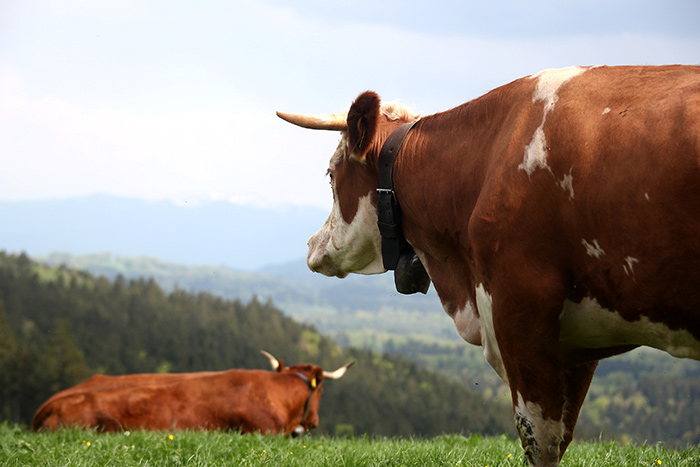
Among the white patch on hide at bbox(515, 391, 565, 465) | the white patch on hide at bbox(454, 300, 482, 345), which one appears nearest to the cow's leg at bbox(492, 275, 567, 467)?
the white patch on hide at bbox(515, 391, 565, 465)

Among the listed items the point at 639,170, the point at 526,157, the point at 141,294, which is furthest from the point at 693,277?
the point at 141,294

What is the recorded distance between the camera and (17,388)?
183 ft

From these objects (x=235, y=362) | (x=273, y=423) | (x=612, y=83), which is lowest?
(x=235, y=362)

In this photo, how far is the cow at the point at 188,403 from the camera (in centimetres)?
1072

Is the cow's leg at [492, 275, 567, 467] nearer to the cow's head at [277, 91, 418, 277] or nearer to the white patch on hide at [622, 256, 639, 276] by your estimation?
the white patch on hide at [622, 256, 639, 276]

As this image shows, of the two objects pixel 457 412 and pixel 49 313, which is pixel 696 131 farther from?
pixel 49 313

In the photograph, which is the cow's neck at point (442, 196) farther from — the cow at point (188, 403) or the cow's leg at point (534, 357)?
the cow at point (188, 403)

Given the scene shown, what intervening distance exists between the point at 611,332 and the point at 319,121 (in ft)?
7.89

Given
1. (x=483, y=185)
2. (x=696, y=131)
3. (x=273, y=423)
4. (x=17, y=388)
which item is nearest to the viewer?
(x=696, y=131)

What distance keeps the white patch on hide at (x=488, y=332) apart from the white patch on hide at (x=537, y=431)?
0.25 meters

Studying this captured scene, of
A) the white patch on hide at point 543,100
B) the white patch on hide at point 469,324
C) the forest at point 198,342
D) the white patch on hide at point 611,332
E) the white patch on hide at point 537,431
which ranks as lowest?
the forest at point 198,342

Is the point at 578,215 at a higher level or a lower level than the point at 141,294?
higher

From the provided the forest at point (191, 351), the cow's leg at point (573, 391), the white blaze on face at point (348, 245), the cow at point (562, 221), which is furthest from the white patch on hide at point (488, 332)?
the forest at point (191, 351)

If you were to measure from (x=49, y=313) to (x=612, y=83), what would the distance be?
8565cm
